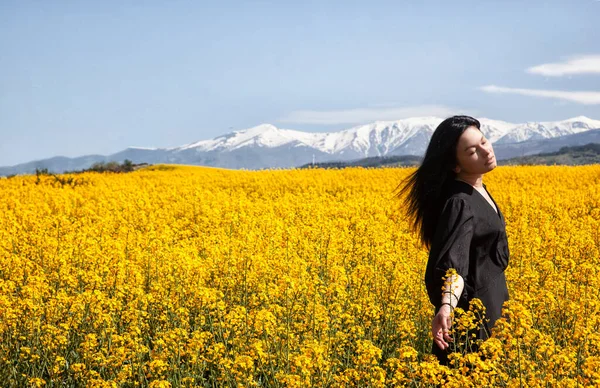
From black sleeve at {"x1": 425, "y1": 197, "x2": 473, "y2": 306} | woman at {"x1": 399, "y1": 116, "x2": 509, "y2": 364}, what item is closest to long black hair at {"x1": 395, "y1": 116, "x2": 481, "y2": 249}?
woman at {"x1": 399, "y1": 116, "x2": 509, "y2": 364}

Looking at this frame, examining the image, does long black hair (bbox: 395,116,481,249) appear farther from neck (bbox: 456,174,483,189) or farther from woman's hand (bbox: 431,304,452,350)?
woman's hand (bbox: 431,304,452,350)

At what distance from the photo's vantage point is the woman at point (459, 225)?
3503 millimetres

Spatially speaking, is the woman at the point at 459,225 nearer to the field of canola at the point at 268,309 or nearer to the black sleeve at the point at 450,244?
the black sleeve at the point at 450,244

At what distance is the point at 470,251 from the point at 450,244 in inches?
10.3

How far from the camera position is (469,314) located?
355cm

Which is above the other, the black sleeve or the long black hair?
the long black hair

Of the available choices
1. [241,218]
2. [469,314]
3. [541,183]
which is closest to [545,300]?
[469,314]

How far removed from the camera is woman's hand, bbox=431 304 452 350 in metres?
3.38

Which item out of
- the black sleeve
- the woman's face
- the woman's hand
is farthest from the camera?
the woman's face

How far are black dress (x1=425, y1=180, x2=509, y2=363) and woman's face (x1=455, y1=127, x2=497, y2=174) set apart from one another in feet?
0.47

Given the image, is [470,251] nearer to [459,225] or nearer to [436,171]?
[459,225]

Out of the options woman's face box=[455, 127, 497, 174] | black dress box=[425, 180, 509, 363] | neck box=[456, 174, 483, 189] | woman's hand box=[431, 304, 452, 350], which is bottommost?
woman's hand box=[431, 304, 452, 350]

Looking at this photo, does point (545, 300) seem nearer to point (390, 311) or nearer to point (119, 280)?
point (390, 311)

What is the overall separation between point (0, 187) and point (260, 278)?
16.4 meters
